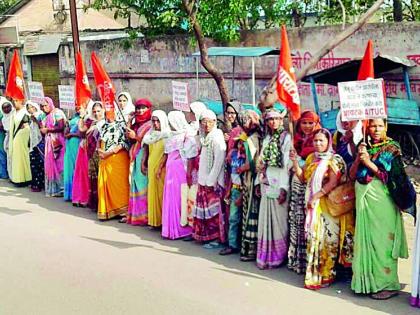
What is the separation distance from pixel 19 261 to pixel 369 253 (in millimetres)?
3340

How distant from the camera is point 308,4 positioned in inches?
540

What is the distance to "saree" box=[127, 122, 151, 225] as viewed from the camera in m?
7.42

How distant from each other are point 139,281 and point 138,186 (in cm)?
208

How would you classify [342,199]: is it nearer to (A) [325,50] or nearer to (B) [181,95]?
(B) [181,95]

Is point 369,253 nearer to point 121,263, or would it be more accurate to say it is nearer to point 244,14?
point 121,263

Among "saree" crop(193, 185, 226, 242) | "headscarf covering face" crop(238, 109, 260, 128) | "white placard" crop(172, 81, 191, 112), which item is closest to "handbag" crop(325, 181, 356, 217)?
"headscarf covering face" crop(238, 109, 260, 128)

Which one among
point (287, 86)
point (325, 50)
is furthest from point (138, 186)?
point (325, 50)

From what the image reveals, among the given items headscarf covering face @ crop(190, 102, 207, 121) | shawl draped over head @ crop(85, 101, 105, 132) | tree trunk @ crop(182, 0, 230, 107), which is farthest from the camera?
tree trunk @ crop(182, 0, 230, 107)

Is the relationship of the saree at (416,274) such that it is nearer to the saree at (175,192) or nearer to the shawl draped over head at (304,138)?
the shawl draped over head at (304,138)

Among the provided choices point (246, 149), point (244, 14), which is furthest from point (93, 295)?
point (244, 14)

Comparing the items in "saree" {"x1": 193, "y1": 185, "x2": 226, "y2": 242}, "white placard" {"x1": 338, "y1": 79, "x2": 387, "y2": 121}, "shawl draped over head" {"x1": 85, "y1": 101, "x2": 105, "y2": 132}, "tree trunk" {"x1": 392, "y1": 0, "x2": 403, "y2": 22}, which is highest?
"tree trunk" {"x1": 392, "y1": 0, "x2": 403, "y2": 22}

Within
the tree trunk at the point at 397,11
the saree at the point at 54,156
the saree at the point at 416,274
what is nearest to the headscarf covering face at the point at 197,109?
the saree at the point at 416,274

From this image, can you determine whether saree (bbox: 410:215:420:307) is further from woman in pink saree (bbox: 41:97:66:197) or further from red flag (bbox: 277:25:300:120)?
woman in pink saree (bbox: 41:97:66:197)

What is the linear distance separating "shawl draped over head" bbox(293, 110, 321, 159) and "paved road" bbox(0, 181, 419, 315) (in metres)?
1.07
